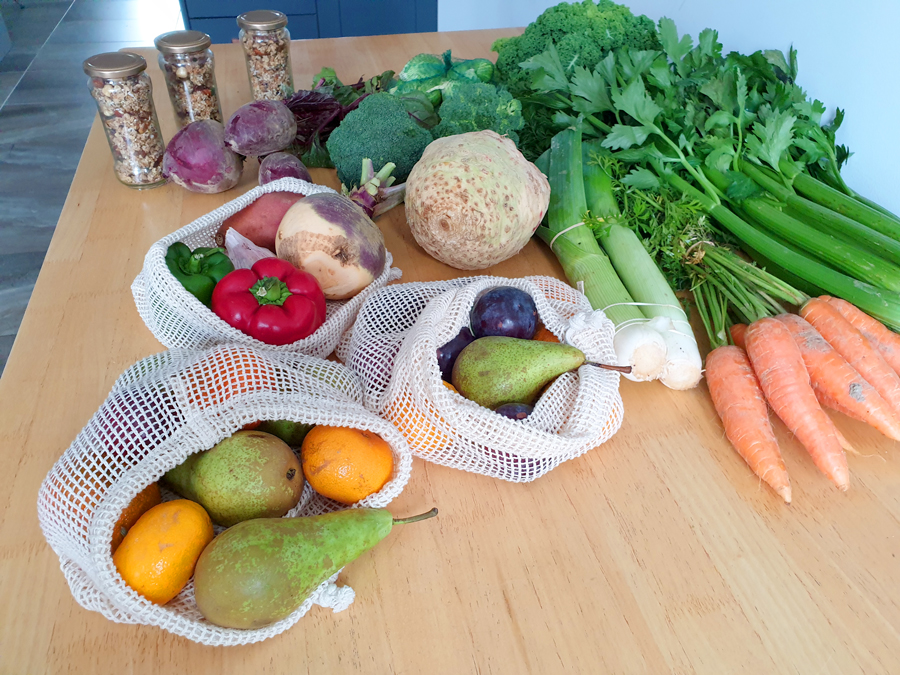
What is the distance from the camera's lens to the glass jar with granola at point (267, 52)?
146cm

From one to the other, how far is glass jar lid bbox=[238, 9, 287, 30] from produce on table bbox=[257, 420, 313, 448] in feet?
3.67

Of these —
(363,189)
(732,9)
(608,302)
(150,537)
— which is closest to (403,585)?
(150,537)

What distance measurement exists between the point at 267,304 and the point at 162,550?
1.28 ft

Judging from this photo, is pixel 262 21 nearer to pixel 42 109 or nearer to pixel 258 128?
pixel 258 128

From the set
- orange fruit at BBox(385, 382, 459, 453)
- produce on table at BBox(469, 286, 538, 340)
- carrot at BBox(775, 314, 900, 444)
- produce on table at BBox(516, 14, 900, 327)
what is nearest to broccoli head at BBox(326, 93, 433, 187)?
produce on table at BBox(516, 14, 900, 327)

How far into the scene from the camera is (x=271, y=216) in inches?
42.3

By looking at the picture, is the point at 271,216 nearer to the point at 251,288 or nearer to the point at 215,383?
the point at 251,288

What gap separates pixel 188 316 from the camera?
88 cm

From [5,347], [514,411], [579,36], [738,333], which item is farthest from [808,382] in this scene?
[5,347]

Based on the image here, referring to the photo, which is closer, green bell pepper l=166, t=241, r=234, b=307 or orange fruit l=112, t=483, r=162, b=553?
orange fruit l=112, t=483, r=162, b=553

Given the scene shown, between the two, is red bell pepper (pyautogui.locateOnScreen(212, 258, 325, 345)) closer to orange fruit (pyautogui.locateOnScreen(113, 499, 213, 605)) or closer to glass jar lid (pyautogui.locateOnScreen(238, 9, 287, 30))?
orange fruit (pyautogui.locateOnScreen(113, 499, 213, 605))

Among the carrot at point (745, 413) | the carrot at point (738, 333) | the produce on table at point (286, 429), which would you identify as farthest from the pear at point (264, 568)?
the carrot at point (738, 333)

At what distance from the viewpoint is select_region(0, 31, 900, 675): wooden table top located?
2.03 ft

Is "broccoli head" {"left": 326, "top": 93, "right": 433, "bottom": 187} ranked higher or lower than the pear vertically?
higher
